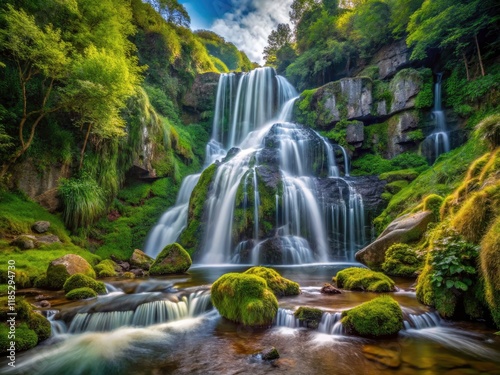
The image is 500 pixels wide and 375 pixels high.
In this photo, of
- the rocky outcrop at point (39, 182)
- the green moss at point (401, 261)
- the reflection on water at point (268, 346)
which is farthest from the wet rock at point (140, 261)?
the green moss at point (401, 261)

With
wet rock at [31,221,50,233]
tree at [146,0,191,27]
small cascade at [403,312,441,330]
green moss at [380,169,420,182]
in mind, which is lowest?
small cascade at [403,312,441,330]

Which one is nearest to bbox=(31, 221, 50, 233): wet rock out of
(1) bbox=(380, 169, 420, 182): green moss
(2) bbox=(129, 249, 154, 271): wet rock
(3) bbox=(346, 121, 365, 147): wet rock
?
(2) bbox=(129, 249, 154, 271): wet rock

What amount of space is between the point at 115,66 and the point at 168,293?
10386mm

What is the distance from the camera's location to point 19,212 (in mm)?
10727

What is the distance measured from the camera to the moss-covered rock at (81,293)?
670 cm

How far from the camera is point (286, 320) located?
517 centimetres

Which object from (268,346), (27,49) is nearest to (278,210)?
(268,346)

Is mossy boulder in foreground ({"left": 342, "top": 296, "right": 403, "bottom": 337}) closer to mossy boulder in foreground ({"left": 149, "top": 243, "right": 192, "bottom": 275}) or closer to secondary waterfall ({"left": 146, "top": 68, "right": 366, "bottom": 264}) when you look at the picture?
mossy boulder in foreground ({"left": 149, "top": 243, "right": 192, "bottom": 275})

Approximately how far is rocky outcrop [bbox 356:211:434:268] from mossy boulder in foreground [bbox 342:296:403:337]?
4.81 m

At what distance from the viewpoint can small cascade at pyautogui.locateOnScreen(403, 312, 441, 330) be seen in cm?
478

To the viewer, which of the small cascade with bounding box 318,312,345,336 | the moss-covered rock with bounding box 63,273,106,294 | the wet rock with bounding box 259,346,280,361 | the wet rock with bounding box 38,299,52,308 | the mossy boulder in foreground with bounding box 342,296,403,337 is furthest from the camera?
the moss-covered rock with bounding box 63,273,106,294

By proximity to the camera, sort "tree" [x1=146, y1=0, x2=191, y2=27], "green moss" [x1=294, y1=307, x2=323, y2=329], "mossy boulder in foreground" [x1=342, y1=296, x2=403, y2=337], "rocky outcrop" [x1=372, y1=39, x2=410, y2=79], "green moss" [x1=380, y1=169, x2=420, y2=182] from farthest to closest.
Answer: "tree" [x1=146, y1=0, x2=191, y2=27], "rocky outcrop" [x1=372, y1=39, x2=410, y2=79], "green moss" [x1=380, y1=169, x2=420, y2=182], "green moss" [x1=294, y1=307, x2=323, y2=329], "mossy boulder in foreground" [x1=342, y1=296, x2=403, y2=337]

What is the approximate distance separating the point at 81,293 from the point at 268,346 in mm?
5180

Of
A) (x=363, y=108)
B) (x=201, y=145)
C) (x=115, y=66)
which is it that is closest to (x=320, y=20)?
(x=363, y=108)
